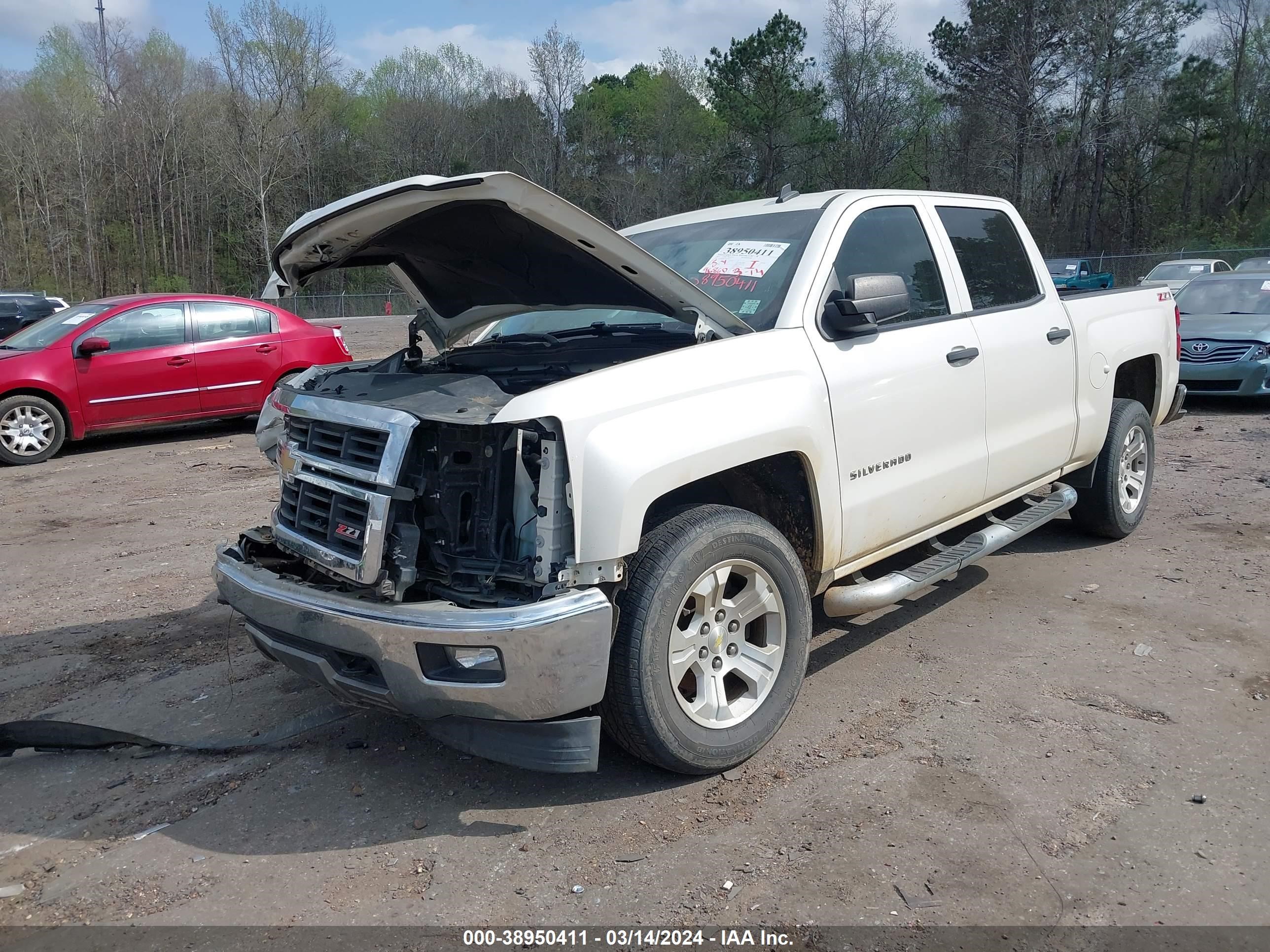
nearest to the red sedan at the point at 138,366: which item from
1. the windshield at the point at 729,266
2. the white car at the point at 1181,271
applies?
the windshield at the point at 729,266

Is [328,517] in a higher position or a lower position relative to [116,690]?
higher

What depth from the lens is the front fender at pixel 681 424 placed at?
2.91 m

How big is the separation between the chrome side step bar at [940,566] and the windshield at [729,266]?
1129 mm

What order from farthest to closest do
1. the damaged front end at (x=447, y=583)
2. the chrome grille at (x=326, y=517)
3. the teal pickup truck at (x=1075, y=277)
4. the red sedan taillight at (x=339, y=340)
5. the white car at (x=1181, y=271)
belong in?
the teal pickup truck at (x=1075, y=277)
the white car at (x=1181, y=271)
the red sedan taillight at (x=339, y=340)
the chrome grille at (x=326, y=517)
the damaged front end at (x=447, y=583)

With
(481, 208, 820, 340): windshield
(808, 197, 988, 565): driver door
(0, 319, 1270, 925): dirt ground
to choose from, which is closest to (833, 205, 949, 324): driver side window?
(808, 197, 988, 565): driver door

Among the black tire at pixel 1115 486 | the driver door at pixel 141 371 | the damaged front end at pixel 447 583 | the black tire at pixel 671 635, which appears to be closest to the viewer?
the damaged front end at pixel 447 583

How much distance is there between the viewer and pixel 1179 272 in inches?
878

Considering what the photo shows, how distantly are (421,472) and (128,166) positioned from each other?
217 ft

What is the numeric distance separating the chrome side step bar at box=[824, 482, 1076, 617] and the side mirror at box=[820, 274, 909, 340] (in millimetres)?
1023

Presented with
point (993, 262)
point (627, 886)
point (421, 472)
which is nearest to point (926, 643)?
point (993, 262)

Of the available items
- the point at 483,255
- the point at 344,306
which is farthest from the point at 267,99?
the point at 483,255

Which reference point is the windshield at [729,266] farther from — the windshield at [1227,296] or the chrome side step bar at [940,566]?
the windshield at [1227,296]

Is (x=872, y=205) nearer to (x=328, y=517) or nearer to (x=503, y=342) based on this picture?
(x=503, y=342)

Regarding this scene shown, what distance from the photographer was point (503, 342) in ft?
14.6
